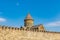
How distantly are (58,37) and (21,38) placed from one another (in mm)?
12062

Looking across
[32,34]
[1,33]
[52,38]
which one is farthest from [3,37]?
[52,38]

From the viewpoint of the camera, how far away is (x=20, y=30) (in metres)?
32.1

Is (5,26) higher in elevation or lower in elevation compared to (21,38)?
higher

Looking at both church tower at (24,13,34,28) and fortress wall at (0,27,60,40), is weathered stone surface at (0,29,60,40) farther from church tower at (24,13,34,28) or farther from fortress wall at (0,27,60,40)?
church tower at (24,13,34,28)

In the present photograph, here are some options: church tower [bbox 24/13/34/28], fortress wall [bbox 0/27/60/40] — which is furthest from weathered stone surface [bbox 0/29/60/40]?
church tower [bbox 24/13/34/28]

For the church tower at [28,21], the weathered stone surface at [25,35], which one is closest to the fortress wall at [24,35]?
the weathered stone surface at [25,35]

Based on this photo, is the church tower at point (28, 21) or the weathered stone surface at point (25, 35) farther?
the church tower at point (28, 21)

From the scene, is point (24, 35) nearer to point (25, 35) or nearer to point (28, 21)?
point (25, 35)

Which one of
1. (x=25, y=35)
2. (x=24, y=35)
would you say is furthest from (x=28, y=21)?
(x=24, y=35)

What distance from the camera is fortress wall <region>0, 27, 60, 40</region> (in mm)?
28611

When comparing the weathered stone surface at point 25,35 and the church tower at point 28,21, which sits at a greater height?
the church tower at point 28,21

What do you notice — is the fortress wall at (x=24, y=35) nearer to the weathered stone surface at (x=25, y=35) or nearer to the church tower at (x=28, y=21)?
the weathered stone surface at (x=25, y=35)

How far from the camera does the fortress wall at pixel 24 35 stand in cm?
2861

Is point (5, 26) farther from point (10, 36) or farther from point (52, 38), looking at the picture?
point (52, 38)
